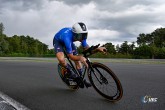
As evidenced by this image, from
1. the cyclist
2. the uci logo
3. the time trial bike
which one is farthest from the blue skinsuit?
the uci logo

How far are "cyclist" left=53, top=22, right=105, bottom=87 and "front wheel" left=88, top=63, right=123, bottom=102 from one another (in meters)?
0.22

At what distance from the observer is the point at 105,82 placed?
5848 mm

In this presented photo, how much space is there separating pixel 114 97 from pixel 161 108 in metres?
1.09

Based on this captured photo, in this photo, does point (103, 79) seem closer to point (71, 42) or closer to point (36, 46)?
point (71, 42)

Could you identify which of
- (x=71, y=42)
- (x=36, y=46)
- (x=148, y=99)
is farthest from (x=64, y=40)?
(x=36, y=46)

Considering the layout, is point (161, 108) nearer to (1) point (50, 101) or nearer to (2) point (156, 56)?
(1) point (50, 101)

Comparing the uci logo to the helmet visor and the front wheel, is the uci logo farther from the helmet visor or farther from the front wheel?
the helmet visor

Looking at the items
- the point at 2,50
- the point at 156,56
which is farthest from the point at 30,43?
the point at 156,56

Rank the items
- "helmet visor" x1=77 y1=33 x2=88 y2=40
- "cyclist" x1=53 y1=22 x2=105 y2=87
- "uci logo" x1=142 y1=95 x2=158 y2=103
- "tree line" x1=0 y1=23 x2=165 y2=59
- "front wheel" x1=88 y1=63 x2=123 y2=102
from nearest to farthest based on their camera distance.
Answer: "uci logo" x1=142 y1=95 x2=158 y2=103 < "front wheel" x1=88 y1=63 x2=123 y2=102 < "cyclist" x1=53 y1=22 x2=105 y2=87 < "helmet visor" x1=77 y1=33 x2=88 y2=40 < "tree line" x1=0 y1=23 x2=165 y2=59

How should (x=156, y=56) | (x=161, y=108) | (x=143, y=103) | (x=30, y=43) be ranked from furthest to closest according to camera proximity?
(x=30, y=43) → (x=156, y=56) → (x=143, y=103) → (x=161, y=108)

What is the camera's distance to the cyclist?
6.04m

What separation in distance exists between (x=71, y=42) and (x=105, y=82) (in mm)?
1234

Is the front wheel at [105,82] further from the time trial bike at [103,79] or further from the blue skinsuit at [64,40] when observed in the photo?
the blue skinsuit at [64,40]

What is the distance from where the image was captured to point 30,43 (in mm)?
159250
